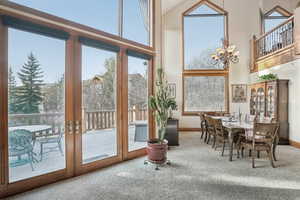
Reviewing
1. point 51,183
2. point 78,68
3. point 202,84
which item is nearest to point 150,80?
point 78,68

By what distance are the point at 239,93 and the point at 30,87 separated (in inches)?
312

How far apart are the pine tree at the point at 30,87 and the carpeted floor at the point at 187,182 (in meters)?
1.33

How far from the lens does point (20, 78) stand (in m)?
2.99

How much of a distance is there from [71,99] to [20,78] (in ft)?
2.77

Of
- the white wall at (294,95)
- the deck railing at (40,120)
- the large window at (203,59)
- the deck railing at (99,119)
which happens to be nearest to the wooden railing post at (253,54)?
the large window at (203,59)

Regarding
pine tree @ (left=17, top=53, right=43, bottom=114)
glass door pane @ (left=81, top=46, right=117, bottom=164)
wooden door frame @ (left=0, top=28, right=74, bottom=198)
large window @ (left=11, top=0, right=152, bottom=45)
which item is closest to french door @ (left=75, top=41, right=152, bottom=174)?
glass door pane @ (left=81, top=46, right=117, bottom=164)

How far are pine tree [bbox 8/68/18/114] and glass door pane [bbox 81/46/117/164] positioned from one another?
1.10m

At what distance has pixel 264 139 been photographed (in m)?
3.95

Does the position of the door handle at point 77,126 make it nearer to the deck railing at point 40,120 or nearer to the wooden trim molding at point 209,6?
the deck railing at point 40,120

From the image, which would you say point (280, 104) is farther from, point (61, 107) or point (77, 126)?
point (61, 107)

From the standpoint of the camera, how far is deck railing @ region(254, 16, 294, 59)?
18.8 ft

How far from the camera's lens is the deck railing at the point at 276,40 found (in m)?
5.73

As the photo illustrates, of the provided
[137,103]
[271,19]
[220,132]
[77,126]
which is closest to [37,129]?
[77,126]

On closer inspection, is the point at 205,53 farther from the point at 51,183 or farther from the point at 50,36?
the point at 51,183
